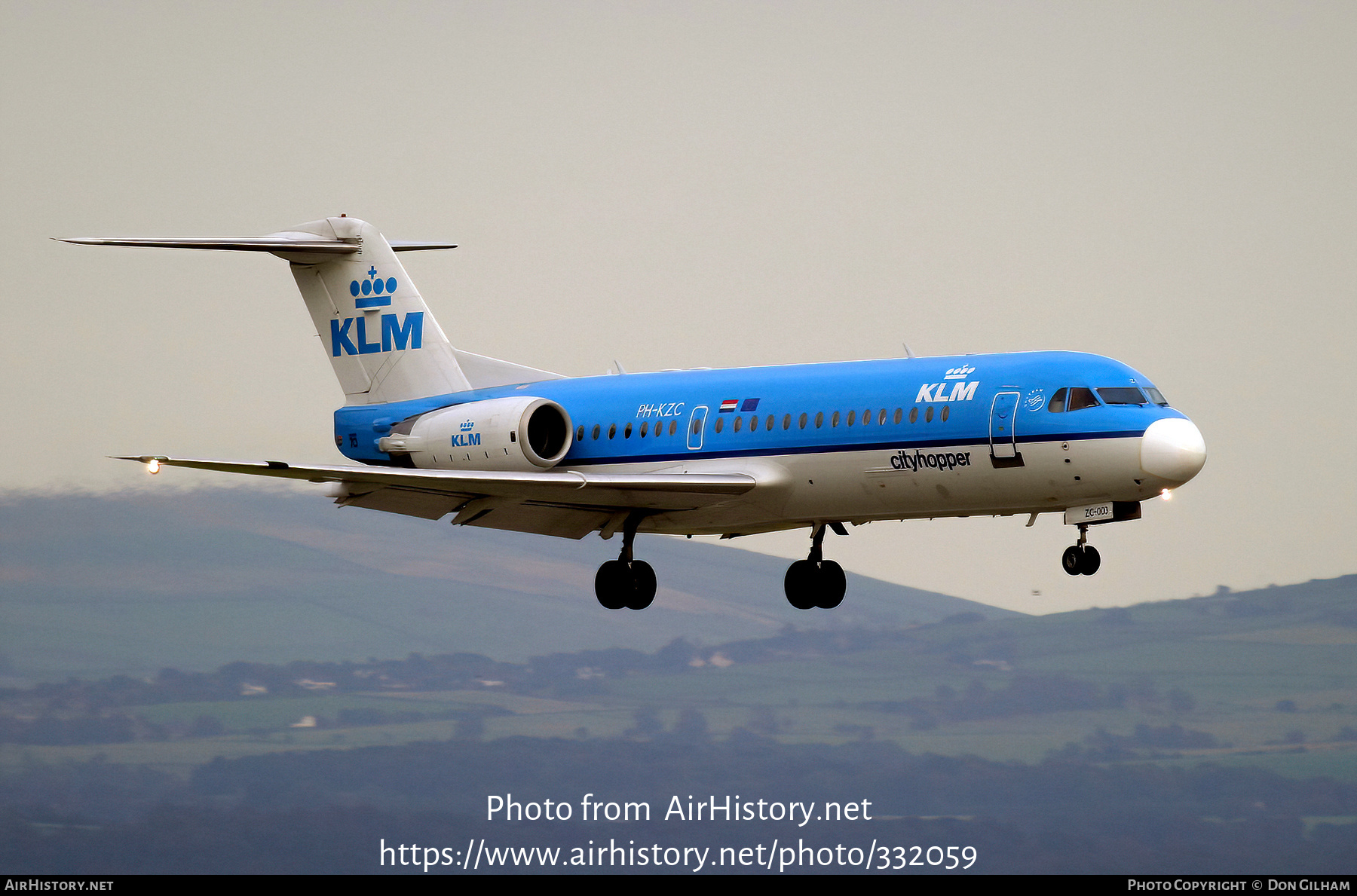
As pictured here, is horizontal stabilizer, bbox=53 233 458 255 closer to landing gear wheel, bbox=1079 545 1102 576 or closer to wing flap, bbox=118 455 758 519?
wing flap, bbox=118 455 758 519

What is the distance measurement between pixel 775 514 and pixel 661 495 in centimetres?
185

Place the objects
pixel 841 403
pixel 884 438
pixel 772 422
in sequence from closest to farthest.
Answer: pixel 884 438, pixel 841 403, pixel 772 422

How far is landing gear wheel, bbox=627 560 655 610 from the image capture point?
31.3 metres

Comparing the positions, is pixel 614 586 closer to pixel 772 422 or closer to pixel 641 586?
pixel 641 586

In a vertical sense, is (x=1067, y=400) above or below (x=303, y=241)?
below

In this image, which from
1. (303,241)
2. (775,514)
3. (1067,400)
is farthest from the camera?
(303,241)

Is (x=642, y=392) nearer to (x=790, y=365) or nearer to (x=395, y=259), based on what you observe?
(x=790, y=365)

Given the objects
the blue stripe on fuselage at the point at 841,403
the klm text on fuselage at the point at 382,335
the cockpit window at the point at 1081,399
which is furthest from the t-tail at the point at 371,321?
the cockpit window at the point at 1081,399

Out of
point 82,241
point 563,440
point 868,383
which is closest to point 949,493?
point 868,383

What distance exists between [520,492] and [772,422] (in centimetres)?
418

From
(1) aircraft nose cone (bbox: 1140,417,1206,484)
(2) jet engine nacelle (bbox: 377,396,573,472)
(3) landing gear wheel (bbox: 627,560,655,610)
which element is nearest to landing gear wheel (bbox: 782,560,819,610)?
(3) landing gear wheel (bbox: 627,560,655,610)

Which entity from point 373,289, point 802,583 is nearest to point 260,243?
point 373,289

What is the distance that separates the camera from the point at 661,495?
1176 inches

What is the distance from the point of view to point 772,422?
1146 inches
